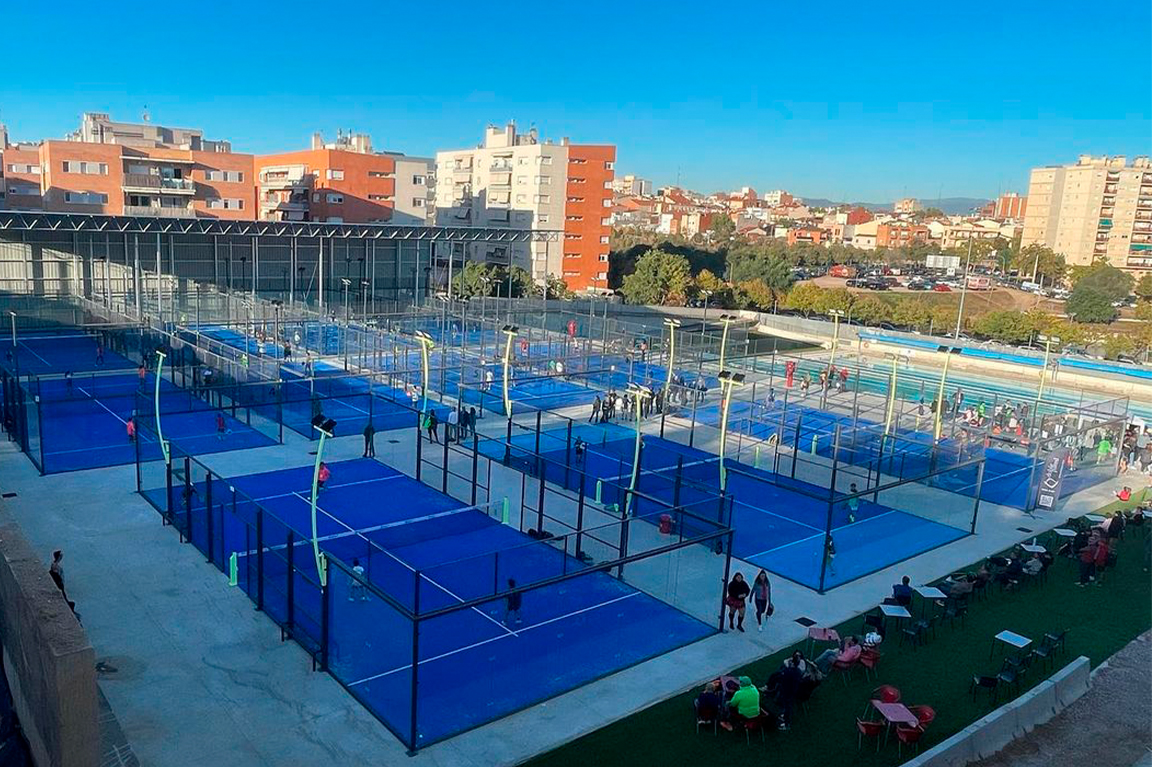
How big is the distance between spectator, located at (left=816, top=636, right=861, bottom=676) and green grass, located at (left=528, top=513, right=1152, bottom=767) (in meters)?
0.18

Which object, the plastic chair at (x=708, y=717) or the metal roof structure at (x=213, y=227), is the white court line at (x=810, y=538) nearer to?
the plastic chair at (x=708, y=717)

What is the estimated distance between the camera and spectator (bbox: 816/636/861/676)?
1278 centimetres

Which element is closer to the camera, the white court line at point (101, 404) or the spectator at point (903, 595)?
the spectator at point (903, 595)

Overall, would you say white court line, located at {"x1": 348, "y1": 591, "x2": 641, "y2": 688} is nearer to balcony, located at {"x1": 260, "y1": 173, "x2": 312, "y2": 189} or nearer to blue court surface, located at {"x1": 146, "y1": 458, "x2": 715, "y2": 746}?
blue court surface, located at {"x1": 146, "y1": 458, "x2": 715, "y2": 746}

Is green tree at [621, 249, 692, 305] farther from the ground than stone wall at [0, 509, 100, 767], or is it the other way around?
green tree at [621, 249, 692, 305]

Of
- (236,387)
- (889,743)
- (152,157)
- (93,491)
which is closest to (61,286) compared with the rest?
(152,157)

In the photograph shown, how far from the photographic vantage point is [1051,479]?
22.1m

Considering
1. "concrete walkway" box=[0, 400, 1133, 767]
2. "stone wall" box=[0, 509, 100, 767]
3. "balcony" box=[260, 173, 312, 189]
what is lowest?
"concrete walkway" box=[0, 400, 1133, 767]

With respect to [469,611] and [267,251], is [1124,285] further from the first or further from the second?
[469,611]

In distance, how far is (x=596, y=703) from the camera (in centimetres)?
1197

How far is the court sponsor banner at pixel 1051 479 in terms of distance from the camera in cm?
2200

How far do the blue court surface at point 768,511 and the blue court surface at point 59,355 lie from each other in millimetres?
18777

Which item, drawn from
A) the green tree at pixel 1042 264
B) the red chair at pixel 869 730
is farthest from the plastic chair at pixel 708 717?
the green tree at pixel 1042 264

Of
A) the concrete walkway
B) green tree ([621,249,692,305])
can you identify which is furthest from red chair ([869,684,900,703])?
green tree ([621,249,692,305])
